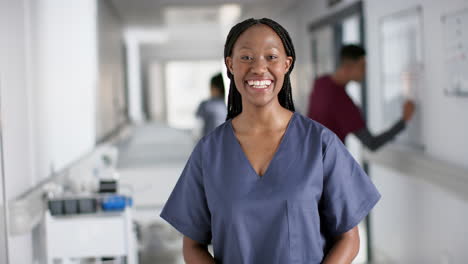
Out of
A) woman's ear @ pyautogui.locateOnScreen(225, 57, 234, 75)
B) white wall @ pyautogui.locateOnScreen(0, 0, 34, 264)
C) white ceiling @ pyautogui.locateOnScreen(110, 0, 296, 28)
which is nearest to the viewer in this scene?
woman's ear @ pyautogui.locateOnScreen(225, 57, 234, 75)

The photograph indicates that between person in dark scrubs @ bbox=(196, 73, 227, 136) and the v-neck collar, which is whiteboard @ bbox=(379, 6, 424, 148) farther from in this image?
the v-neck collar

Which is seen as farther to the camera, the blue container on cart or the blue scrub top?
the blue container on cart

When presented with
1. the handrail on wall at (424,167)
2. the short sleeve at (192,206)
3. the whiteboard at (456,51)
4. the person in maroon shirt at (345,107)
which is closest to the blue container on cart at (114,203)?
the person in maroon shirt at (345,107)

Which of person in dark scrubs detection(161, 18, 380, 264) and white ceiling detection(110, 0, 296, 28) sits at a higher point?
white ceiling detection(110, 0, 296, 28)

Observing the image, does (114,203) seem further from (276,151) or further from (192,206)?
(276,151)

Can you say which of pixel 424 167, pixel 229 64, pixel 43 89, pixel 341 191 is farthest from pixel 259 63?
pixel 43 89

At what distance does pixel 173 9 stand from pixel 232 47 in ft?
18.6

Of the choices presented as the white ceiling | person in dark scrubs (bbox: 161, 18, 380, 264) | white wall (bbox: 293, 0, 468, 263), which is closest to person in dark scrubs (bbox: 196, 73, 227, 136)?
white wall (bbox: 293, 0, 468, 263)

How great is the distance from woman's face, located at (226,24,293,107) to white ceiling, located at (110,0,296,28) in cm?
504

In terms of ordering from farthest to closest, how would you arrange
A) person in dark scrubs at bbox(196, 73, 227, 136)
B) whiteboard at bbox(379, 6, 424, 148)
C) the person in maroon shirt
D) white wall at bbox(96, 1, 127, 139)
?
white wall at bbox(96, 1, 127, 139), person in dark scrubs at bbox(196, 73, 227, 136), whiteboard at bbox(379, 6, 424, 148), the person in maroon shirt

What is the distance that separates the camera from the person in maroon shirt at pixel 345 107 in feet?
10.3

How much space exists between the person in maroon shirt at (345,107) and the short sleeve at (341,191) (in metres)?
1.75

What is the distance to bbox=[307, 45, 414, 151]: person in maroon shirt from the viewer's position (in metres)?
3.15

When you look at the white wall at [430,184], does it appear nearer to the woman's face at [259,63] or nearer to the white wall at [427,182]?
the white wall at [427,182]
